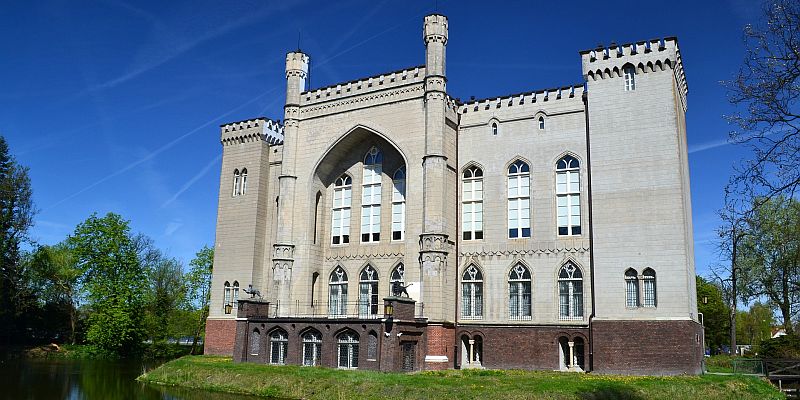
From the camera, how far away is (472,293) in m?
29.8

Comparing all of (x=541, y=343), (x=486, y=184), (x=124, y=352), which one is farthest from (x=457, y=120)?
(x=124, y=352)

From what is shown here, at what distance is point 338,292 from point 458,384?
12.5 meters

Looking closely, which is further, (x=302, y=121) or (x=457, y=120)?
(x=302, y=121)

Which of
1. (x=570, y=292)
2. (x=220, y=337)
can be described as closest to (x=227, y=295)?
(x=220, y=337)

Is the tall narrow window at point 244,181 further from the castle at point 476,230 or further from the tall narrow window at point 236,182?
the castle at point 476,230

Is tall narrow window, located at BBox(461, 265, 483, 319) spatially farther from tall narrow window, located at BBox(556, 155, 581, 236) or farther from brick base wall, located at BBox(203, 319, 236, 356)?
brick base wall, located at BBox(203, 319, 236, 356)

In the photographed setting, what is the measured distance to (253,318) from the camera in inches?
1178

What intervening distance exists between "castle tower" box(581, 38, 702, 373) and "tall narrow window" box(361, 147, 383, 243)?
35.1 feet

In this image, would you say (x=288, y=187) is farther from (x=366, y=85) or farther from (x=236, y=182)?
(x=366, y=85)

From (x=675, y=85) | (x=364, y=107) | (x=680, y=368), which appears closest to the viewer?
(x=680, y=368)

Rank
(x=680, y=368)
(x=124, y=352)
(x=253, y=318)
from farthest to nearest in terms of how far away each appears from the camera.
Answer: (x=124, y=352), (x=253, y=318), (x=680, y=368)

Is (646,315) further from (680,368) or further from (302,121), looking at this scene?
(302,121)

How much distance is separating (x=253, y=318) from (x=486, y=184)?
493 inches

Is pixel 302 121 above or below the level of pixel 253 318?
above
